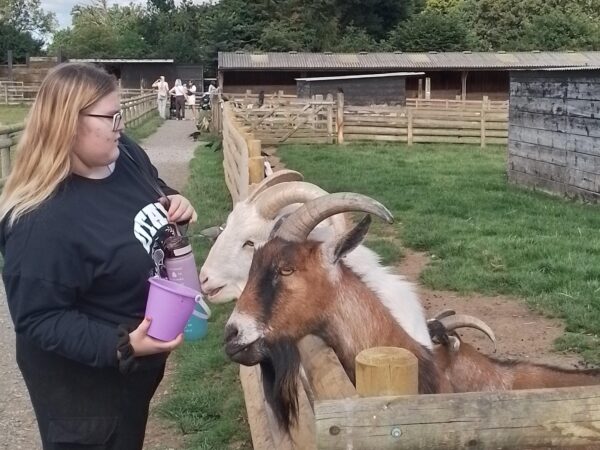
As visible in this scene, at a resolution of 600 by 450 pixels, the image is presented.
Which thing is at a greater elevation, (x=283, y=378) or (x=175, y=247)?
(x=175, y=247)

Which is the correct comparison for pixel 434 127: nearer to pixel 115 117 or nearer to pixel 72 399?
pixel 115 117

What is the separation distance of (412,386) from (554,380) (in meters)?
1.94

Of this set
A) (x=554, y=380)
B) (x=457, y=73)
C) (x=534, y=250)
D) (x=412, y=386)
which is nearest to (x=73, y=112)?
(x=412, y=386)

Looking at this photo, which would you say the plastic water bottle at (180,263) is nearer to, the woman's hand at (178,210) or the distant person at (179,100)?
the woman's hand at (178,210)

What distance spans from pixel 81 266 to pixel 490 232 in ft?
25.6

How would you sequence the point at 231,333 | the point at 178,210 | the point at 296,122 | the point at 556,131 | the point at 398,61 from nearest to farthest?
the point at 178,210
the point at 231,333
the point at 556,131
the point at 296,122
the point at 398,61

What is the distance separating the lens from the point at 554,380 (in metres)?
3.88

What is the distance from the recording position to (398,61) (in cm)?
4412

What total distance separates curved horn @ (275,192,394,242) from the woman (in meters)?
0.70

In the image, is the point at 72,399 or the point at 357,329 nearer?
the point at 72,399

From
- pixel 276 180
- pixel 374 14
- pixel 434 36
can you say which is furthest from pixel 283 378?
pixel 374 14

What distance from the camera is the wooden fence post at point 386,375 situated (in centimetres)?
214

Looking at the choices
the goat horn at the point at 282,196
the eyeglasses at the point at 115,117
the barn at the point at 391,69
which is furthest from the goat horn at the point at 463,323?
the barn at the point at 391,69

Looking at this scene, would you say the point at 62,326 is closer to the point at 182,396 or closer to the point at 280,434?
the point at 280,434
